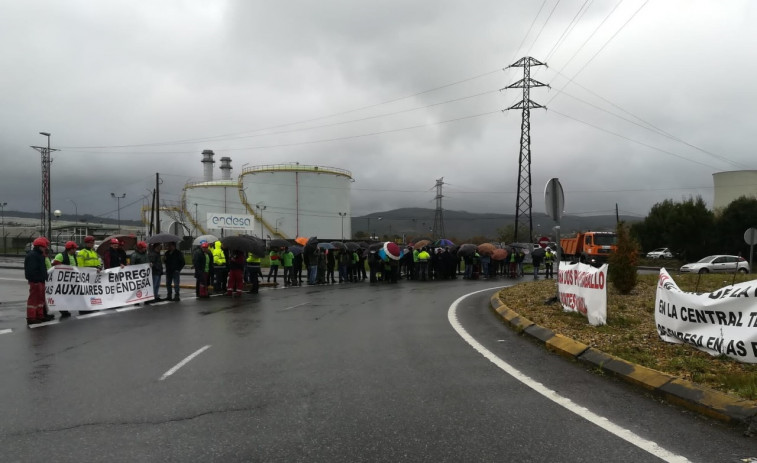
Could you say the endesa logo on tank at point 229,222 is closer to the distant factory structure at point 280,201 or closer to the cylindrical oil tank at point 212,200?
the distant factory structure at point 280,201

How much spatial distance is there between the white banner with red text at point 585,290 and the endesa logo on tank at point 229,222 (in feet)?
139

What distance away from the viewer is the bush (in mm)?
12547

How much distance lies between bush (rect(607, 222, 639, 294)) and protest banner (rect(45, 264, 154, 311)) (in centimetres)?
1239

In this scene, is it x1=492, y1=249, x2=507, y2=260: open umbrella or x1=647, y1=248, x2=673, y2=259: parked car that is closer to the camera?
x1=492, y1=249, x2=507, y2=260: open umbrella

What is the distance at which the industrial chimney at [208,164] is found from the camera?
79.0 metres

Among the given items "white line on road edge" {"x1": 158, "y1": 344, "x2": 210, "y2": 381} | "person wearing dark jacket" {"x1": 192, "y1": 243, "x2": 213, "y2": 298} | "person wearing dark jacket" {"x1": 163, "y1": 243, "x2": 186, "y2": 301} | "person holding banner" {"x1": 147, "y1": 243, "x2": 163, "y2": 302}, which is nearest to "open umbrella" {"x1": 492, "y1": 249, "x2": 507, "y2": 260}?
"person wearing dark jacket" {"x1": 192, "y1": 243, "x2": 213, "y2": 298}

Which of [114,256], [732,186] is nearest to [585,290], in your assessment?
[114,256]

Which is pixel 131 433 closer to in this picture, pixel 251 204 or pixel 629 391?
pixel 629 391

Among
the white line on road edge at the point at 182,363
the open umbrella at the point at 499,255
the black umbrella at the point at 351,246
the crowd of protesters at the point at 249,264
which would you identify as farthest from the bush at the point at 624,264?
the open umbrella at the point at 499,255

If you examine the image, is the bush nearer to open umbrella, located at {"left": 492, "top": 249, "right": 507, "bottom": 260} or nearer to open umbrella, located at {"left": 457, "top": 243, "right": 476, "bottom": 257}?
open umbrella, located at {"left": 457, "top": 243, "right": 476, "bottom": 257}

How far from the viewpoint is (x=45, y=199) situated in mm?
48406

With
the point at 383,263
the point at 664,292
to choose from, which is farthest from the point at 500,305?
the point at 383,263

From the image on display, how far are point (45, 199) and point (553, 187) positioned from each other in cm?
5090

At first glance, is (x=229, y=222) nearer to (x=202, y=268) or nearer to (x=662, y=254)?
(x=202, y=268)
